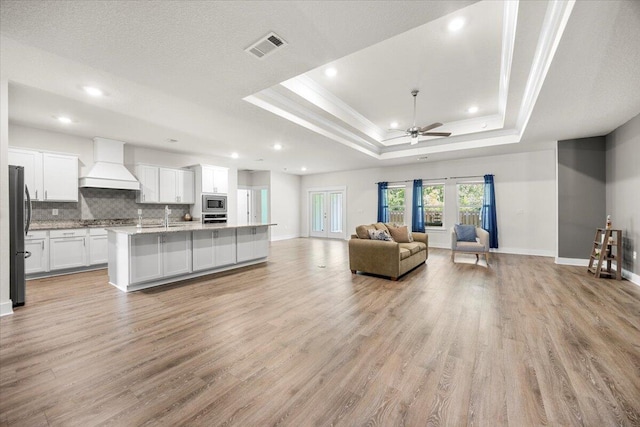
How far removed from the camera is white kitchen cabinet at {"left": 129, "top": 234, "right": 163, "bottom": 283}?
3.88m

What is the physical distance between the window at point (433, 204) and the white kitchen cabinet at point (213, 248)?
586 centimetres

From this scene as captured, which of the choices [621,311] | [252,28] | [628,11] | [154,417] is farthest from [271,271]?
[628,11]

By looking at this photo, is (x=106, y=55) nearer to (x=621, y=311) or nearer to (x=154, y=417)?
(x=154, y=417)

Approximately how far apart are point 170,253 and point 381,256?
11.4ft

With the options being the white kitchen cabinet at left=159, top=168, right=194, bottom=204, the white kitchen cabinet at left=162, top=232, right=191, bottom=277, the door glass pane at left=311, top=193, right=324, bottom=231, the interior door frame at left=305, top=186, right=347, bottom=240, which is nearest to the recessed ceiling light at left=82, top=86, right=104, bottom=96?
the white kitchen cabinet at left=162, top=232, right=191, bottom=277

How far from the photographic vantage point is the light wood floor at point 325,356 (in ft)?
5.26

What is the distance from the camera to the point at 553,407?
162 centimetres

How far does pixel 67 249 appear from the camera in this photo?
493cm

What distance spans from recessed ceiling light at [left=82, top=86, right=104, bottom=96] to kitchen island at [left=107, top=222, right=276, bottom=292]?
6.08ft

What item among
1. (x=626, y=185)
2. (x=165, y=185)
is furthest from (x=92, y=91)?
(x=626, y=185)

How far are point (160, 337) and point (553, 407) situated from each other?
3088 millimetres

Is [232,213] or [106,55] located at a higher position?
[106,55]

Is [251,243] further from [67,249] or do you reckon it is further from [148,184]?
[67,249]

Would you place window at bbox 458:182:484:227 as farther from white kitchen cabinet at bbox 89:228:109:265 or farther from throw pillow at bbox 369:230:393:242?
white kitchen cabinet at bbox 89:228:109:265
